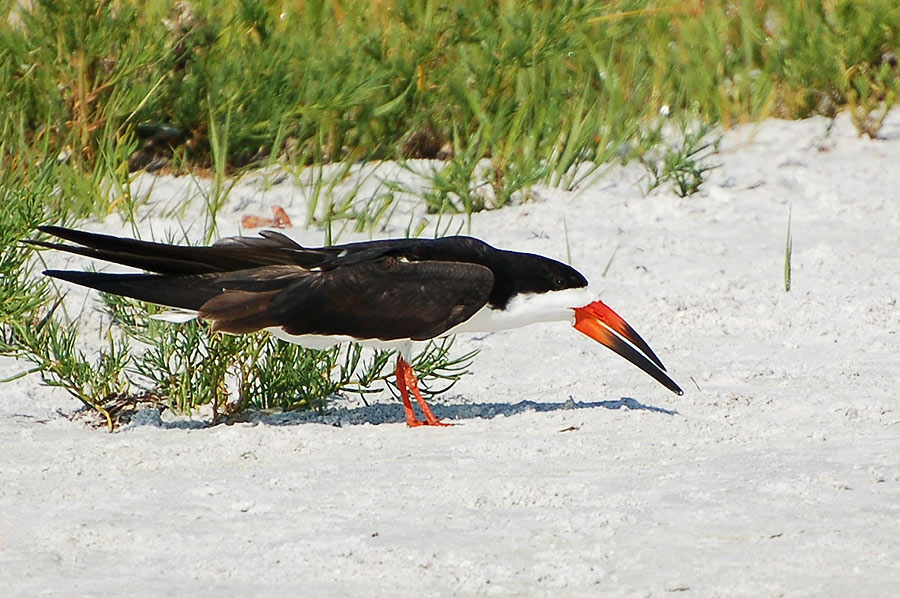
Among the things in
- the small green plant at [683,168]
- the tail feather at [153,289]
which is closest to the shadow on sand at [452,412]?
the tail feather at [153,289]

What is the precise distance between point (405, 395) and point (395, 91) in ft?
9.69

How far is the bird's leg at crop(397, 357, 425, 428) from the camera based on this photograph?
3943 millimetres

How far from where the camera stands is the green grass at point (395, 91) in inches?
238

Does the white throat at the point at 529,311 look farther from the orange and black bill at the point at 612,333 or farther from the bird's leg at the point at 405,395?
the bird's leg at the point at 405,395

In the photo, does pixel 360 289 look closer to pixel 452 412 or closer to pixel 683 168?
pixel 452 412

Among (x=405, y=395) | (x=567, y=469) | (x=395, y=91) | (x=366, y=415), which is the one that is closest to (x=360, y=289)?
(x=405, y=395)

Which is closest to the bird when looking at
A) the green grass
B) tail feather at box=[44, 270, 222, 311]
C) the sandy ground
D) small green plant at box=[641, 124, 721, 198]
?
tail feather at box=[44, 270, 222, 311]

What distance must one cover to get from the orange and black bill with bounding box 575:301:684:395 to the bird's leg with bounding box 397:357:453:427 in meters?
0.56

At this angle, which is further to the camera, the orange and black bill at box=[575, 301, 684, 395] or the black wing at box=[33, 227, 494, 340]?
the orange and black bill at box=[575, 301, 684, 395]

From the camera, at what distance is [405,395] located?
4.04 meters

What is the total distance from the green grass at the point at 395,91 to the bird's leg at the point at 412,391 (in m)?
1.67

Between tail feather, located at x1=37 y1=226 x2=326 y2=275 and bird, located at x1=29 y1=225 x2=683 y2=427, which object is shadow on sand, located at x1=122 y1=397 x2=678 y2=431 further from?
tail feather, located at x1=37 y1=226 x2=326 y2=275

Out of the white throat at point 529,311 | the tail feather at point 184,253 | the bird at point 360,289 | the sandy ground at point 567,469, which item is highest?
the tail feather at point 184,253

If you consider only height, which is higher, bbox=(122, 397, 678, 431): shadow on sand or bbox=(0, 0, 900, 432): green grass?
bbox=(0, 0, 900, 432): green grass
